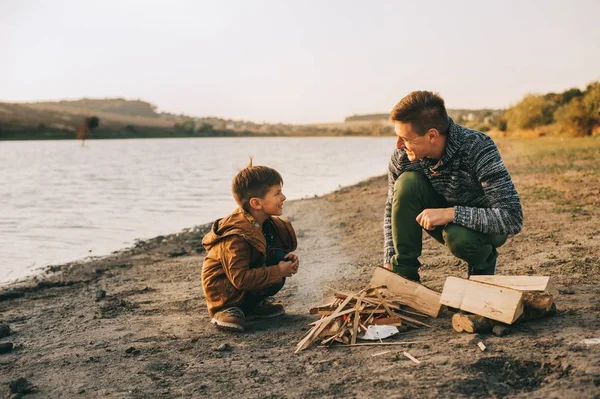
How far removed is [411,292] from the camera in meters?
4.49

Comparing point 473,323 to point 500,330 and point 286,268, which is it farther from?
point 286,268

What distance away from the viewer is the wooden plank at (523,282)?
161 inches

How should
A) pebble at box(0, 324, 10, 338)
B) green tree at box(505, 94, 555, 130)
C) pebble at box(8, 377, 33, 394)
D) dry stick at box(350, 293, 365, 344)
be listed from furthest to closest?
green tree at box(505, 94, 555, 130), pebble at box(0, 324, 10, 338), dry stick at box(350, 293, 365, 344), pebble at box(8, 377, 33, 394)

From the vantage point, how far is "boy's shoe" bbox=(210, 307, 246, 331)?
466 centimetres

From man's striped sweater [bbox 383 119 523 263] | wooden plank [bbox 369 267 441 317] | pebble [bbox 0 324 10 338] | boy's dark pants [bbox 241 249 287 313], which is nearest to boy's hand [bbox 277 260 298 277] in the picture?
boy's dark pants [bbox 241 249 287 313]

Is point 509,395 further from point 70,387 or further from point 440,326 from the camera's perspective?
point 70,387

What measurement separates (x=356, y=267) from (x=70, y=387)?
146 inches

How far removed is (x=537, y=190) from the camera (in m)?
11.9

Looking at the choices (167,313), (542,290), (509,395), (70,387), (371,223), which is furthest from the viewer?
(371,223)

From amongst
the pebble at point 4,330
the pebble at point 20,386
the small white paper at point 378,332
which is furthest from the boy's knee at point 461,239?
the pebble at point 4,330

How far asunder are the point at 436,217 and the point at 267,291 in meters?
1.56

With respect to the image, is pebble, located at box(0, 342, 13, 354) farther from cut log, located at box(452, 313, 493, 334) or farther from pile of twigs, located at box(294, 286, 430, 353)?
cut log, located at box(452, 313, 493, 334)

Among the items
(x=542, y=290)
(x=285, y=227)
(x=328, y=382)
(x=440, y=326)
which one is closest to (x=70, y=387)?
(x=328, y=382)

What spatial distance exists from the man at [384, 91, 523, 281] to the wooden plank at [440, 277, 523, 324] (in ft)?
1.03
